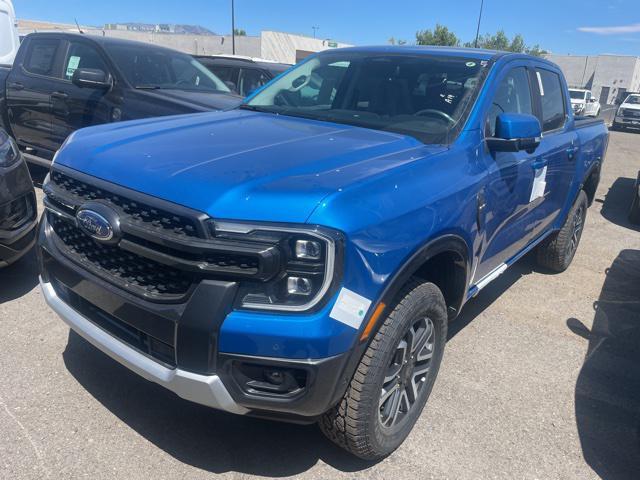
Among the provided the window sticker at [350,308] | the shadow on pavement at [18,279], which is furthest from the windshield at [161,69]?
the window sticker at [350,308]

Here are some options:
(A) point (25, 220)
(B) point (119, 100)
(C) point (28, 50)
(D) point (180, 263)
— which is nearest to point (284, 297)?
(D) point (180, 263)

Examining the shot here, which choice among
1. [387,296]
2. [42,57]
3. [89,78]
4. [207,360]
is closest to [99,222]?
[207,360]

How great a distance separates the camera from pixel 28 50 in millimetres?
6695

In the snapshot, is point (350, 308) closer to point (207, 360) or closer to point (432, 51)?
point (207, 360)

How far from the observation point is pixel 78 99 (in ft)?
19.4

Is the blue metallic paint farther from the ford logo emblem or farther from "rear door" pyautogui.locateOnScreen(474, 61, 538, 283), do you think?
the ford logo emblem

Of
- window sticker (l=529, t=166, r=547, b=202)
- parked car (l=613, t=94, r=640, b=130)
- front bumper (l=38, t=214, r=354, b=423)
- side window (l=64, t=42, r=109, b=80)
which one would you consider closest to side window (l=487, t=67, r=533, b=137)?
window sticker (l=529, t=166, r=547, b=202)

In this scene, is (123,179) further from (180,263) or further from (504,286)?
(504,286)

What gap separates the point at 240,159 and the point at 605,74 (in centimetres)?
7168

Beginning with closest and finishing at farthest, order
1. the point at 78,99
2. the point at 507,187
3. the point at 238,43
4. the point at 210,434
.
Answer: the point at 210,434 < the point at 507,187 < the point at 78,99 < the point at 238,43

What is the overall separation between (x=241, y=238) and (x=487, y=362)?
7.41 feet

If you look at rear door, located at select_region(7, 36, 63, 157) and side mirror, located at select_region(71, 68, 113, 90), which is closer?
side mirror, located at select_region(71, 68, 113, 90)

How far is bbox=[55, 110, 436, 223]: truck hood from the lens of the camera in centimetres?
200

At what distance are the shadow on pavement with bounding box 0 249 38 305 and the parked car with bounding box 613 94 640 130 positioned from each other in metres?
26.9
